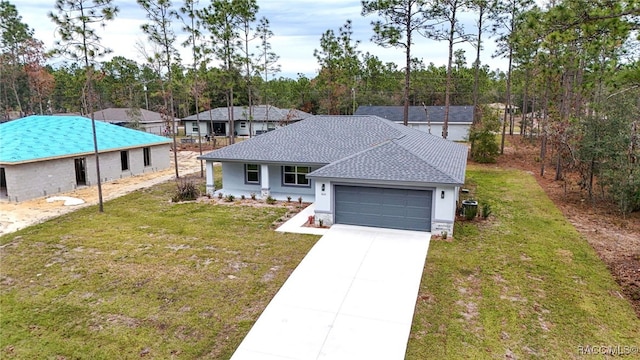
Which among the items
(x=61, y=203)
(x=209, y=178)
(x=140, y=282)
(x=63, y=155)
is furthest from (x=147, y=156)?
(x=140, y=282)

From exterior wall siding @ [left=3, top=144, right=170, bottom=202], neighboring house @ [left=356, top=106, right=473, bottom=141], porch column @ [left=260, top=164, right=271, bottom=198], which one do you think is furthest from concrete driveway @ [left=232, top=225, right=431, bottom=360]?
neighboring house @ [left=356, top=106, right=473, bottom=141]

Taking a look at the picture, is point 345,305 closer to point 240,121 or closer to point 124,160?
point 124,160

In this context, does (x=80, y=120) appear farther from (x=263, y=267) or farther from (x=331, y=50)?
(x=331, y=50)

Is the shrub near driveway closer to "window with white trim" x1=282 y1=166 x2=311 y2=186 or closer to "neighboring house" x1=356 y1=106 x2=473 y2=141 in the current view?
"window with white trim" x1=282 y1=166 x2=311 y2=186

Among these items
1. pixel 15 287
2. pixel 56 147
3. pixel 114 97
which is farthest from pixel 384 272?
pixel 114 97

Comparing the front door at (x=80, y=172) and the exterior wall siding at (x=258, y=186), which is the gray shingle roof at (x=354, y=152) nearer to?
the exterior wall siding at (x=258, y=186)

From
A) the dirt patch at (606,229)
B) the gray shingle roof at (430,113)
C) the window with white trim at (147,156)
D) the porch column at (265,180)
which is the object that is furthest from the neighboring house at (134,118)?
the dirt patch at (606,229)
